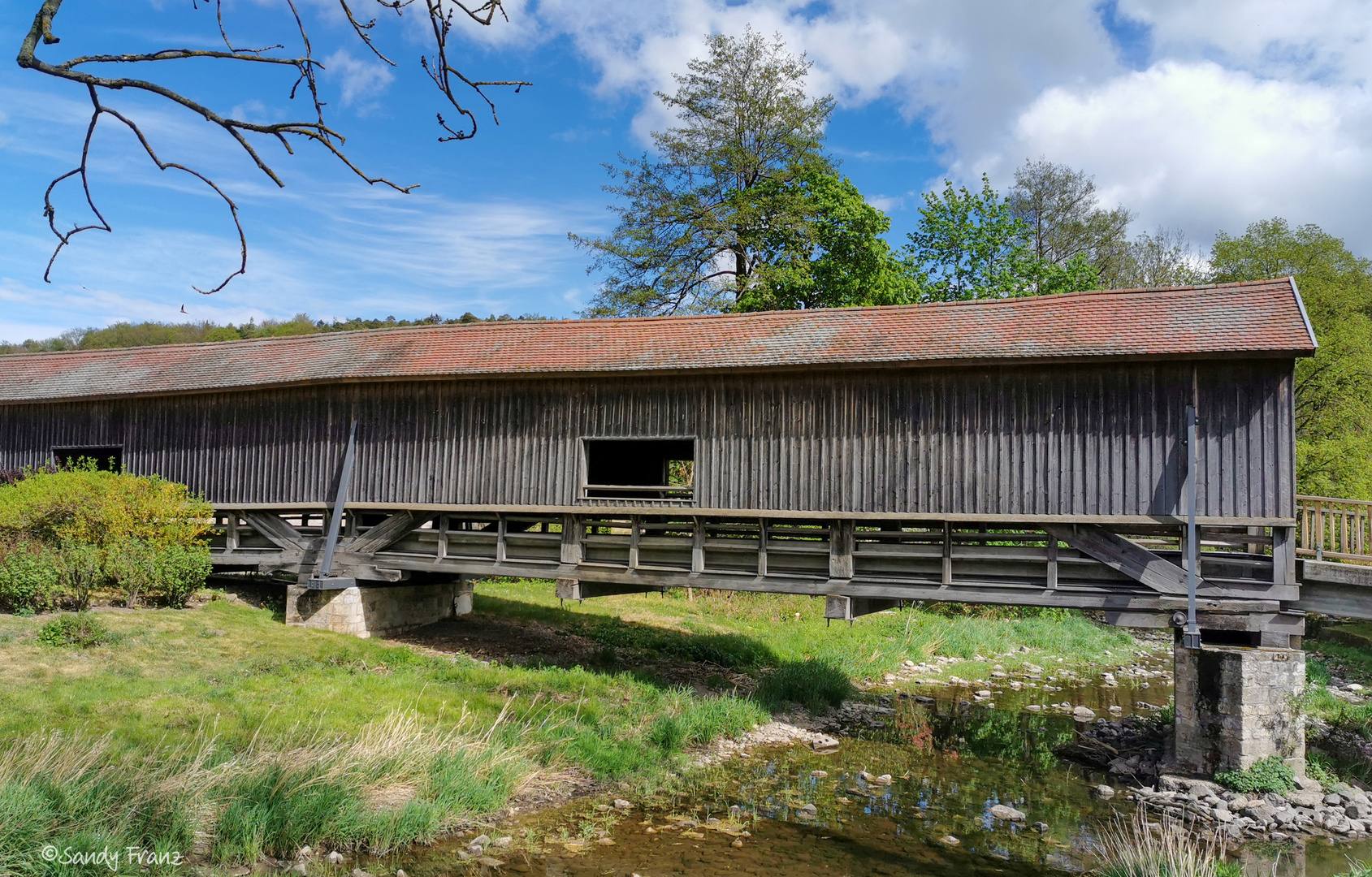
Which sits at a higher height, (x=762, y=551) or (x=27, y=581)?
(x=762, y=551)

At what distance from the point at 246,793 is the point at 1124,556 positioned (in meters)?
10.6

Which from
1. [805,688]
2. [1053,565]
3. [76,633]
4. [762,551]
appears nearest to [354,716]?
[76,633]

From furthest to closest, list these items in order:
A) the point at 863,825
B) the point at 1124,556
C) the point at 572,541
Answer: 1. the point at 572,541
2. the point at 1124,556
3. the point at 863,825

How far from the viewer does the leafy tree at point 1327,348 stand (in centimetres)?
2164

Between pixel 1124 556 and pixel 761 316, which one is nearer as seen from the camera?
pixel 1124 556

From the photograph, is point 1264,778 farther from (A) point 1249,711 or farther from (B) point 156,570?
(B) point 156,570

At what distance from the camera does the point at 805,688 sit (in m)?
14.5

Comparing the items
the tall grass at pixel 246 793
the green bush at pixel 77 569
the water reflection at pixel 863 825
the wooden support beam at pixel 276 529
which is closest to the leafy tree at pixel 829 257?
the wooden support beam at pixel 276 529

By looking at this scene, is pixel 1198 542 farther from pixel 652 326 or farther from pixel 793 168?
pixel 793 168

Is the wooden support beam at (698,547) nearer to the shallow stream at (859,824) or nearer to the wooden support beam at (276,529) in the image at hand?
the shallow stream at (859,824)

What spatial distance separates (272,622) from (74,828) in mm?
9022

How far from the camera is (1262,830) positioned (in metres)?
9.77

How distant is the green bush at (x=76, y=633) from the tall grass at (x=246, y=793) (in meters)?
3.85

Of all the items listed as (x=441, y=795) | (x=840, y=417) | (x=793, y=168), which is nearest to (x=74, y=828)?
(x=441, y=795)
